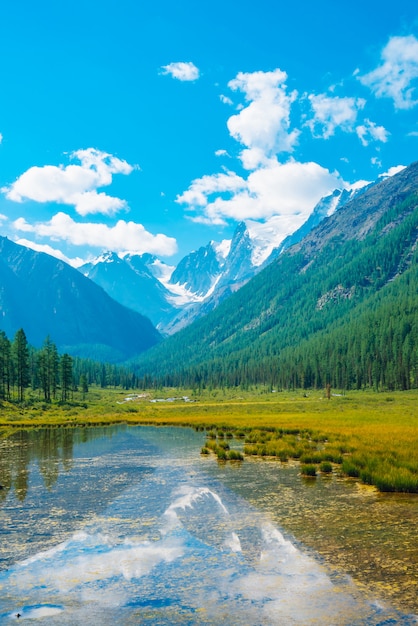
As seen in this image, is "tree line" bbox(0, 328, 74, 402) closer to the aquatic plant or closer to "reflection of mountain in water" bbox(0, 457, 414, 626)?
the aquatic plant

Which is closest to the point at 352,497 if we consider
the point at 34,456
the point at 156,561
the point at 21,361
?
the point at 156,561

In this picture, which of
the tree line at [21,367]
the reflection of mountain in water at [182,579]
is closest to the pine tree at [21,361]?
the tree line at [21,367]

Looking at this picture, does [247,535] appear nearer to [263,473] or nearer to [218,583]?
[218,583]

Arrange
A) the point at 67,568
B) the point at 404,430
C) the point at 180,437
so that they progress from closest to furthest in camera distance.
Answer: the point at 67,568 → the point at 404,430 → the point at 180,437

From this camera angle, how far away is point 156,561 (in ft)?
52.5

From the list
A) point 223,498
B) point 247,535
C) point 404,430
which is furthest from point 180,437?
point 247,535

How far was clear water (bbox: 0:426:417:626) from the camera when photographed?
476 inches

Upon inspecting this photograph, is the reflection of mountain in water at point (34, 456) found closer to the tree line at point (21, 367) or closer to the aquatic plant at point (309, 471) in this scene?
the aquatic plant at point (309, 471)

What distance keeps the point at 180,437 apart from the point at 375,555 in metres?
44.2

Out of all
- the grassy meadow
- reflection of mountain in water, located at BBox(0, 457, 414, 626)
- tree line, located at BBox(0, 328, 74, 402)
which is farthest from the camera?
tree line, located at BBox(0, 328, 74, 402)

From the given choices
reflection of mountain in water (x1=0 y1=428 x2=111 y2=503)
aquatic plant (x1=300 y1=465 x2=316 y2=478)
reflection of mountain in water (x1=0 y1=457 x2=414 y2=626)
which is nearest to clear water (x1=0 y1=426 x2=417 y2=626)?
reflection of mountain in water (x1=0 y1=457 x2=414 y2=626)

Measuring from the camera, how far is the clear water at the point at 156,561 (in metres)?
12.1

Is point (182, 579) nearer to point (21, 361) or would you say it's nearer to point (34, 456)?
point (34, 456)

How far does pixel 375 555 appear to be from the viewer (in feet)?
51.5
